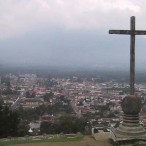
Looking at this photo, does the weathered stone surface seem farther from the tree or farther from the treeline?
the tree

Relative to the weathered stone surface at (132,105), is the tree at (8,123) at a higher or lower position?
lower

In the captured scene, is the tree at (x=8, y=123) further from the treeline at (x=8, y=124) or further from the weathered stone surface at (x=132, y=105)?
the weathered stone surface at (x=132, y=105)

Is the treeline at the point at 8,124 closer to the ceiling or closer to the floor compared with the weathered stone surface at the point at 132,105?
closer to the floor

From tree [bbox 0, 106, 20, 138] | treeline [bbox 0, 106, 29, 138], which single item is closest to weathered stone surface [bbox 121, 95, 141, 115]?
treeline [bbox 0, 106, 29, 138]

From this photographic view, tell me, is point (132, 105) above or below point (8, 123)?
above

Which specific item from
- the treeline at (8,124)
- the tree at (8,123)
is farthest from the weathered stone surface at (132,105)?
the tree at (8,123)

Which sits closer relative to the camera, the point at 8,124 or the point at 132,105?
the point at 132,105

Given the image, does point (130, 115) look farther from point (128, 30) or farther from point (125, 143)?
point (128, 30)

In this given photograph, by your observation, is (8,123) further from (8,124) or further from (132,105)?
(132,105)

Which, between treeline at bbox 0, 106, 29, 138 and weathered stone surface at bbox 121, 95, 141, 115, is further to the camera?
treeline at bbox 0, 106, 29, 138

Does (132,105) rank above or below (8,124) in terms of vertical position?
above

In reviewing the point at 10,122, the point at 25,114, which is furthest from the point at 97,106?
the point at 10,122

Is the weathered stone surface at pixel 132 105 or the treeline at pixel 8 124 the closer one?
the weathered stone surface at pixel 132 105

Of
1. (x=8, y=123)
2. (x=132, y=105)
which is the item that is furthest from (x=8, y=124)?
(x=132, y=105)
